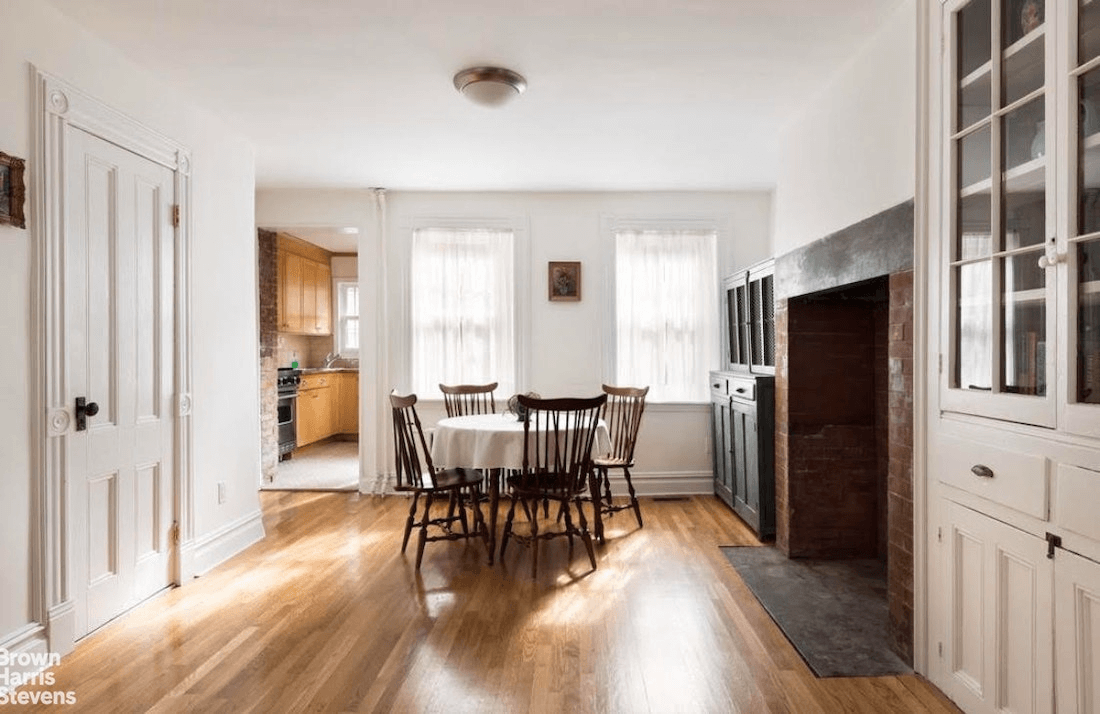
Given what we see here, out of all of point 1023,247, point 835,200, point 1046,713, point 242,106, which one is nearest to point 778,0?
point 835,200

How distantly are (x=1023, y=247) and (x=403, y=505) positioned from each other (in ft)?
14.4

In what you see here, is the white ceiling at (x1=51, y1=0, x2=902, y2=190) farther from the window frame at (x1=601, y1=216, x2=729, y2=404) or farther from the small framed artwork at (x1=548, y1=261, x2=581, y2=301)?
the small framed artwork at (x1=548, y1=261, x2=581, y2=301)

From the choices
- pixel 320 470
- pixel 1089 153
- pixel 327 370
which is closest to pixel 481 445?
pixel 1089 153

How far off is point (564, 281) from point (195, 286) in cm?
280

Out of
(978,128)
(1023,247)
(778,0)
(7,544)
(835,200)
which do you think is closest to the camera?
(1023,247)

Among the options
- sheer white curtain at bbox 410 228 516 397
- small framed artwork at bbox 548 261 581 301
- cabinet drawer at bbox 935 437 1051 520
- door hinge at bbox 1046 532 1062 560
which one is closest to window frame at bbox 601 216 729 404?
small framed artwork at bbox 548 261 581 301

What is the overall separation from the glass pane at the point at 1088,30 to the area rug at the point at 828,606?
2.14m

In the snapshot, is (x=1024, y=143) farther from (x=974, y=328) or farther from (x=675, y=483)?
(x=675, y=483)

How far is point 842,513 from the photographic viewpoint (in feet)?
11.7

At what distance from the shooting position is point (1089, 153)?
1.56m

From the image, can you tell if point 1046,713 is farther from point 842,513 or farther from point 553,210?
point 553,210

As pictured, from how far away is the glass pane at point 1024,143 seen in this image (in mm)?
1722

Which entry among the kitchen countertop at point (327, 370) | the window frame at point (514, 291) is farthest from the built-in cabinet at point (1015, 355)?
the kitchen countertop at point (327, 370)

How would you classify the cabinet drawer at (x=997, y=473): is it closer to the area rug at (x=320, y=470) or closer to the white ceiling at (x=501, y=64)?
the white ceiling at (x=501, y=64)
